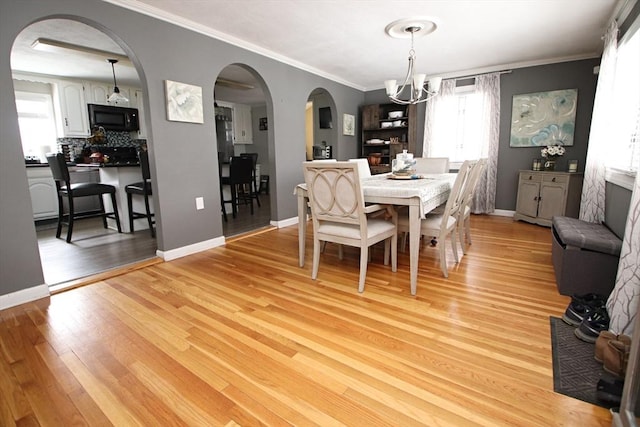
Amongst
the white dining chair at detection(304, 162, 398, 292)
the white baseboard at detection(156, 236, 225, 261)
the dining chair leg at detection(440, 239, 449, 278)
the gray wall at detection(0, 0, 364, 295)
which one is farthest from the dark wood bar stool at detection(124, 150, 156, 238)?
the dining chair leg at detection(440, 239, 449, 278)

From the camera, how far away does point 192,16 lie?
296 cm

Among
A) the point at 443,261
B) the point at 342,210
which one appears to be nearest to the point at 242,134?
the point at 342,210

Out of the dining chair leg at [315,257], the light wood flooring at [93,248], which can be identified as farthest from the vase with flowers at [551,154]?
the light wood flooring at [93,248]

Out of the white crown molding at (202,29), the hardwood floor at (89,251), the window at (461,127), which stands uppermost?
the white crown molding at (202,29)

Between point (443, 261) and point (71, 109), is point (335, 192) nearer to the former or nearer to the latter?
point (443, 261)

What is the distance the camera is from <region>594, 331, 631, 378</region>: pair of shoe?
1.34 m

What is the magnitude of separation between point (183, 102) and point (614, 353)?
3630mm

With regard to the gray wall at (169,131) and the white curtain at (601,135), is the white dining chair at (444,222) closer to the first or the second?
the white curtain at (601,135)

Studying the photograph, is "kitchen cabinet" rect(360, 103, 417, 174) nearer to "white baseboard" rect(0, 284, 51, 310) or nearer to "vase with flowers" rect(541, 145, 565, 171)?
"vase with flowers" rect(541, 145, 565, 171)

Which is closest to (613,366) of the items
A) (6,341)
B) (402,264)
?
(402,264)

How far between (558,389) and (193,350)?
1.72 meters

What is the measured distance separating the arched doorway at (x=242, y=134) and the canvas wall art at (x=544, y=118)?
3.83 m

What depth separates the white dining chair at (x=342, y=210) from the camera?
215 cm

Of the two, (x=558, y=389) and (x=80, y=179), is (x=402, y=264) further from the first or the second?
(x=80, y=179)
